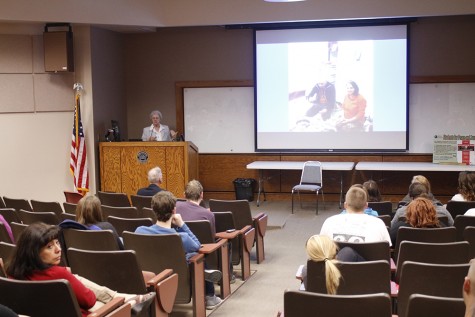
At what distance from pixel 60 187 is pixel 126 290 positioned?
722 centimetres

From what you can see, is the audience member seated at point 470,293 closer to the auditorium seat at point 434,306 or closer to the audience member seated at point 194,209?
the auditorium seat at point 434,306

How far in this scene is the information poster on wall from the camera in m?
10.4

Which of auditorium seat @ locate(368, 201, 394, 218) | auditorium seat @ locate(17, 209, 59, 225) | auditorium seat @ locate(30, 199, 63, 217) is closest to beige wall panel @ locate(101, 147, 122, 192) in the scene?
auditorium seat @ locate(30, 199, 63, 217)

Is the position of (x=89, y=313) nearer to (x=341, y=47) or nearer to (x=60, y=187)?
(x=60, y=187)

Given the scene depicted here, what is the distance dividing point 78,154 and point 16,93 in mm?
1429

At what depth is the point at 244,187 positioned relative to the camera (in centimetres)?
1137

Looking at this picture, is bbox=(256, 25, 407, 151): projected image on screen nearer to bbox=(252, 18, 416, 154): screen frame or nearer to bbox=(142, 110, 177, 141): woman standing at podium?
bbox=(252, 18, 416, 154): screen frame

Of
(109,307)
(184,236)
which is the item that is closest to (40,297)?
(109,307)

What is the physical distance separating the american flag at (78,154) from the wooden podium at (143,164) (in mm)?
302

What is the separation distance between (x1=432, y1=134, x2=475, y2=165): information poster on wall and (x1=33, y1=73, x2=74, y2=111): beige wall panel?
247 inches

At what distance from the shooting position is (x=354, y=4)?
1002cm

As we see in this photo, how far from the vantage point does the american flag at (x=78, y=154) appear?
10469 millimetres

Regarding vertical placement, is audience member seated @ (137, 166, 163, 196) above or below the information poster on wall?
below

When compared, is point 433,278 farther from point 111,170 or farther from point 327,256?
Result: point 111,170
